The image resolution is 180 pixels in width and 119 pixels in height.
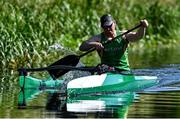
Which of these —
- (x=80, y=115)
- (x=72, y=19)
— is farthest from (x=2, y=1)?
(x=80, y=115)

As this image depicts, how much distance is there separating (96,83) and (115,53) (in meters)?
1.33

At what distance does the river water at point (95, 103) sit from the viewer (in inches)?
455

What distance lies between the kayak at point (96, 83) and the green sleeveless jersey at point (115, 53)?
21.6 inches

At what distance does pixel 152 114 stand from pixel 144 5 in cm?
1965

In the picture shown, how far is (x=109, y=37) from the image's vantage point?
15609 mm

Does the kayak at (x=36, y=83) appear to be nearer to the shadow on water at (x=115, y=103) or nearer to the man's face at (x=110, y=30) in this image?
the shadow on water at (x=115, y=103)

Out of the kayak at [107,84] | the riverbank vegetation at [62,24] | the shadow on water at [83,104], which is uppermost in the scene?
the riverbank vegetation at [62,24]

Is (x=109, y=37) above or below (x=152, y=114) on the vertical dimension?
above

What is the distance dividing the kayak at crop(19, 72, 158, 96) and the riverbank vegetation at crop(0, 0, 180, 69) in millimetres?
2131

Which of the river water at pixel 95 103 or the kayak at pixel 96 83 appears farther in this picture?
the kayak at pixel 96 83

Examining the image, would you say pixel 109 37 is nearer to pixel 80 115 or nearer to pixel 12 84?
pixel 12 84

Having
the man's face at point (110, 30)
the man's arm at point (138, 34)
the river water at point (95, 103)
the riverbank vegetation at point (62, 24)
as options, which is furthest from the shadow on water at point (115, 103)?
the riverbank vegetation at point (62, 24)

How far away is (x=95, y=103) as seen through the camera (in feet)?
42.5

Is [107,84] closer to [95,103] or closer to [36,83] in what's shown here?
[36,83]
